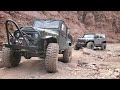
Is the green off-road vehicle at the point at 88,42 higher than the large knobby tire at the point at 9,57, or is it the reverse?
the green off-road vehicle at the point at 88,42

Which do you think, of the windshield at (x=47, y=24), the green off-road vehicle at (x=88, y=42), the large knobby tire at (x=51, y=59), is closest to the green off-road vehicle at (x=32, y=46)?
the large knobby tire at (x=51, y=59)

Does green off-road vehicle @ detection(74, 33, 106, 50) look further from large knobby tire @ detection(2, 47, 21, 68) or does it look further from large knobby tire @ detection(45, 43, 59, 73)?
large knobby tire @ detection(45, 43, 59, 73)

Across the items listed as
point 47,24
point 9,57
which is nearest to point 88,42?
point 47,24

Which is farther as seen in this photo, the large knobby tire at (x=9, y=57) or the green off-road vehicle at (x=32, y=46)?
the large knobby tire at (x=9, y=57)

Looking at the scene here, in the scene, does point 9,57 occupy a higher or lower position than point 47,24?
lower

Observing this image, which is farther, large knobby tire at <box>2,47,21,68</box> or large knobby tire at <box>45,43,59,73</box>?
large knobby tire at <box>2,47,21,68</box>

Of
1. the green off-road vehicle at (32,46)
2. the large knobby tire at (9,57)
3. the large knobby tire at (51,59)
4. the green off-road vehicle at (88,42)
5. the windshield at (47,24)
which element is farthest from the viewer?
the green off-road vehicle at (88,42)

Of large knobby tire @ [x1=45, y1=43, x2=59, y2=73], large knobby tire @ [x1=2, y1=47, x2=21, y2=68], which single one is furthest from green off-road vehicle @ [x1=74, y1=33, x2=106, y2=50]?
large knobby tire @ [x1=45, y1=43, x2=59, y2=73]

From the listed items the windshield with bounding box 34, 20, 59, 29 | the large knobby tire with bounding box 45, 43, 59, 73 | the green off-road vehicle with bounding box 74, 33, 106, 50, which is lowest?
the large knobby tire with bounding box 45, 43, 59, 73

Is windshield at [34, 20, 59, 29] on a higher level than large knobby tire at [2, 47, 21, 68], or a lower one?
higher

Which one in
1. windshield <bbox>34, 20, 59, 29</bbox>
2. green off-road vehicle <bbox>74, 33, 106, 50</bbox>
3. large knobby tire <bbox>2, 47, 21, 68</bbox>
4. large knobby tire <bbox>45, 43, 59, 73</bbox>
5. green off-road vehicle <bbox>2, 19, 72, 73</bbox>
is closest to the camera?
large knobby tire <bbox>45, 43, 59, 73</bbox>

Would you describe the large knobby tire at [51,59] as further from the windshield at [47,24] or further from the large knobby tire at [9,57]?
the windshield at [47,24]

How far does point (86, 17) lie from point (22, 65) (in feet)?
112

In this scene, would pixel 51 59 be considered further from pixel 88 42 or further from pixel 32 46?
pixel 88 42
